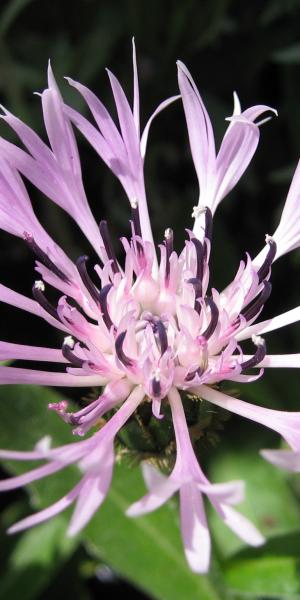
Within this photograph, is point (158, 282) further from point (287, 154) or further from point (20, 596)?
point (287, 154)

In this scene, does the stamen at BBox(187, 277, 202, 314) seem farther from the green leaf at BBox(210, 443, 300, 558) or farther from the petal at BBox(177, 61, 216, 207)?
the green leaf at BBox(210, 443, 300, 558)

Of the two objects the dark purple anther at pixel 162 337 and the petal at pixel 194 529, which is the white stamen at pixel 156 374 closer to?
the dark purple anther at pixel 162 337

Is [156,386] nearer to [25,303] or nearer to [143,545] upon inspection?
[25,303]

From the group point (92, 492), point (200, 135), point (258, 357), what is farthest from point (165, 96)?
point (92, 492)

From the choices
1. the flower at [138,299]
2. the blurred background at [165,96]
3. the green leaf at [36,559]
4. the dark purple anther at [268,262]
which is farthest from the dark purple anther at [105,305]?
the blurred background at [165,96]

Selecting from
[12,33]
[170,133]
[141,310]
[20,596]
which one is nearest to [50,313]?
[141,310]

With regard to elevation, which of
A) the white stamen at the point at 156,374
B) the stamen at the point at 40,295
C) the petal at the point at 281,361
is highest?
the stamen at the point at 40,295
